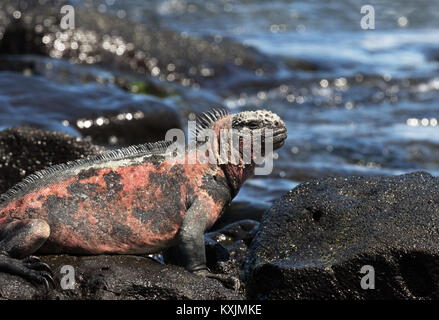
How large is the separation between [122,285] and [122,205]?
1.97ft

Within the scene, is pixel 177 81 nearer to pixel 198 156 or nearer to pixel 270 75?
pixel 270 75

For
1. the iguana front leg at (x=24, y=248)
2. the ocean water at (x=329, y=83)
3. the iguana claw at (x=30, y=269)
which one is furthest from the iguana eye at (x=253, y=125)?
the ocean water at (x=329, y=83)

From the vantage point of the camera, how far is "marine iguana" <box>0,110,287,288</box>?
493 cm

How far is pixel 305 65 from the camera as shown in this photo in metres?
17.6

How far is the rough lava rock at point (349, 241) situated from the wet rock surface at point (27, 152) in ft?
8.71

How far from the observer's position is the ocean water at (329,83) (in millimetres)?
11199

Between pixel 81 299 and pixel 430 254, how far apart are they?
218cm

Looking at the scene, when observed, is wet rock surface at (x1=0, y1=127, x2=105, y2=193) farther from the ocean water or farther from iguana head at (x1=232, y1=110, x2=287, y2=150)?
iguana head at (x1=232, y1=110, x2=287, y2=150)

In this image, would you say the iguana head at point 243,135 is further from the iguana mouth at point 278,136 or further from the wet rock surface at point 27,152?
the wet rock surface at point 27,152

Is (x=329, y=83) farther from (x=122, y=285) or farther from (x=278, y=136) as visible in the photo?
(x=122, y=285)

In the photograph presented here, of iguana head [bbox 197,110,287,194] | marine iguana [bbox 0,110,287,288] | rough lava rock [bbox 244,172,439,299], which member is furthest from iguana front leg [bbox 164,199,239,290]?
iguana head [bbox 197,110,287,194]

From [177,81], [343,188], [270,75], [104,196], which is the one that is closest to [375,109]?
[270,75]

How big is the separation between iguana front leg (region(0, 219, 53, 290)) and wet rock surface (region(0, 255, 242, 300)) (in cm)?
6

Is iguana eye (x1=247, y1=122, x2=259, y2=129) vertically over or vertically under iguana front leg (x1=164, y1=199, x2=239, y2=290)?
over
